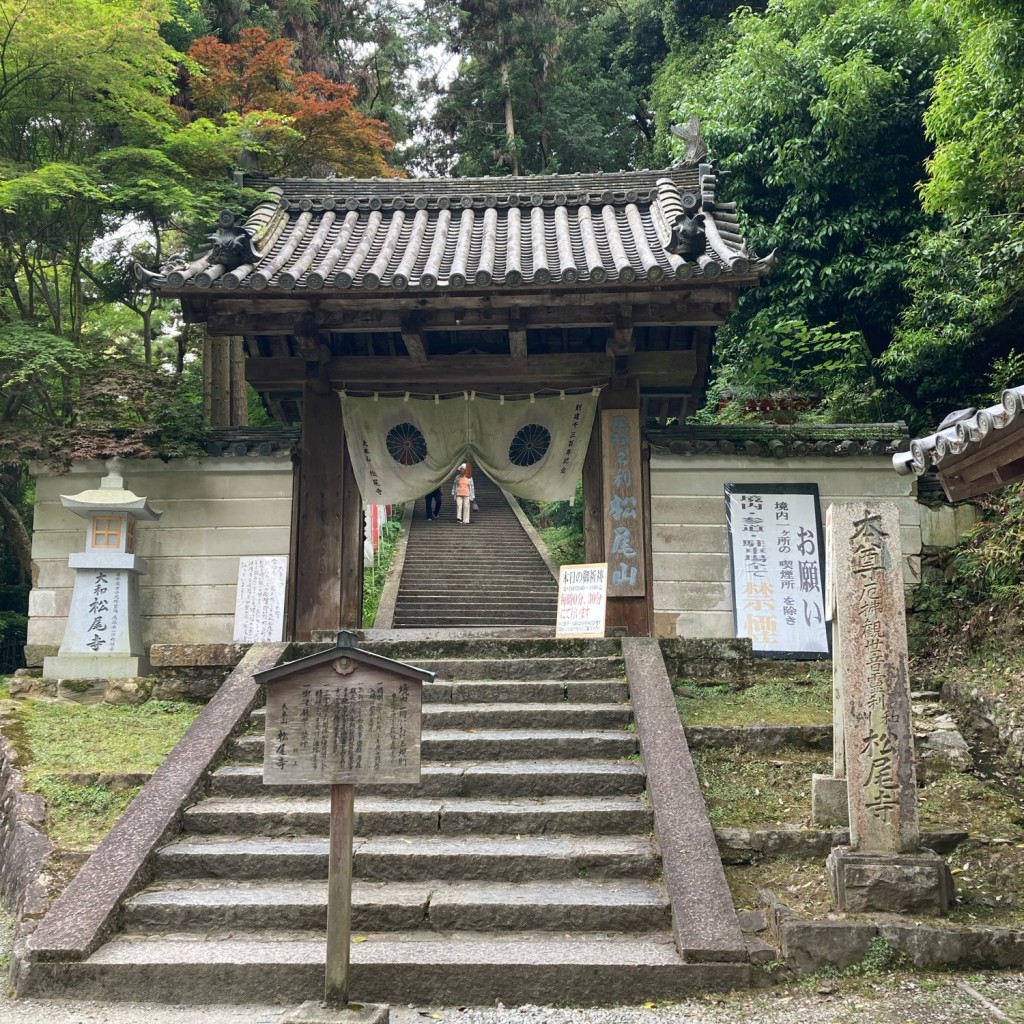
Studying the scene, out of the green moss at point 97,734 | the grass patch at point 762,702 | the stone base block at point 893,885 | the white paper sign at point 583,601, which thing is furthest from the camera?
the white paper sign at point 583,601

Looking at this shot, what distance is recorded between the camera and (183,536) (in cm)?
1028

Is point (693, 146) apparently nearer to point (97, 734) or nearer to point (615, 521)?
point (615, 521)

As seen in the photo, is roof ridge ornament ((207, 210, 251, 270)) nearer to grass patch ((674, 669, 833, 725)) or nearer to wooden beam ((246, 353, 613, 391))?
wooden beam ((246, 353, 613, 391))

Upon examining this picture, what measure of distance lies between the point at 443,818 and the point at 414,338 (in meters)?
5.22

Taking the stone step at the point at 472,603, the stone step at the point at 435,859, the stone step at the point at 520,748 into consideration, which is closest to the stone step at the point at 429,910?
the stone step at the point at 435,859

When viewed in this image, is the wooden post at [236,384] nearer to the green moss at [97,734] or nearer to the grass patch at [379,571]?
the grass patch at [379,571]

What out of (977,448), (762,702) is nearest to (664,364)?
(762,702)

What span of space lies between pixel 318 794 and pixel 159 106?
366 inches

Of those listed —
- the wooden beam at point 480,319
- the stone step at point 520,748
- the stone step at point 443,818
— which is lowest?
the stone step at point 443,818

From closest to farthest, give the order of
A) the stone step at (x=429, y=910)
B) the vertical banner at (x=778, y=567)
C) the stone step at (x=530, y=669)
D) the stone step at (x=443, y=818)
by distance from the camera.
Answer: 1. the stone step at (x=429, y=910)
2. the stone step at (x=443, y=818)
3. the stone step at (x=530, y=669)
4. the vertical banner at (x=778, y=567)

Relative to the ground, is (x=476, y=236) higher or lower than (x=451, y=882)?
higher

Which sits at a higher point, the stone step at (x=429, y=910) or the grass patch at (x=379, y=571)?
the grass patch at (x=379, y=571)

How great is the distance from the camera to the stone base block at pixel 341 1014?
4.00 m

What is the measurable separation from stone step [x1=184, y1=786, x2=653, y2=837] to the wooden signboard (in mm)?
1969
